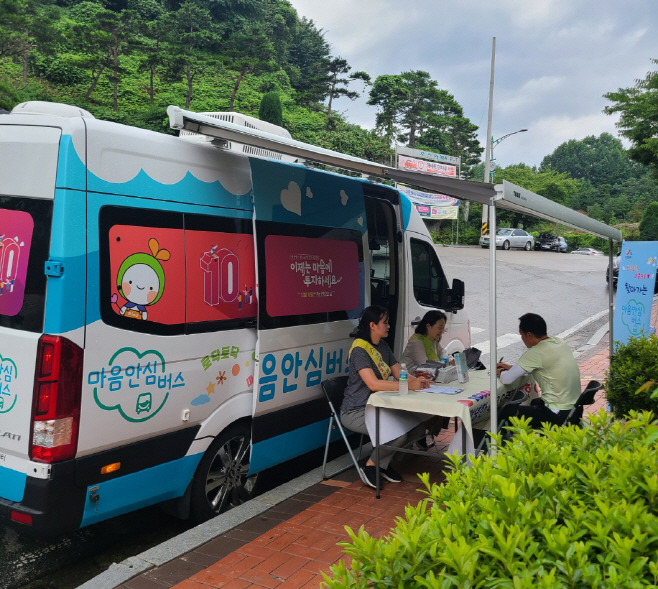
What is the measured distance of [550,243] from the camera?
130 ft

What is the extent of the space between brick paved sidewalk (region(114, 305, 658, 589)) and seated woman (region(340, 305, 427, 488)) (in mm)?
221

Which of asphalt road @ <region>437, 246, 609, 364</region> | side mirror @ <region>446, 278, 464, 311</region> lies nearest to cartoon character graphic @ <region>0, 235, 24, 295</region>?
side mirror @ <region>446, 278, 464, 311</region>

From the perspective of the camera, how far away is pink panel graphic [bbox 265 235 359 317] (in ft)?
16.2

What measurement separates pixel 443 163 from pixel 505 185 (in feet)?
122

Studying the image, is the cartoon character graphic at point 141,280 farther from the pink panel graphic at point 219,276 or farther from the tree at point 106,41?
the tree at point 106,41

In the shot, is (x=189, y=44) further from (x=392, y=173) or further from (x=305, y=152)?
(x=305, y=152)

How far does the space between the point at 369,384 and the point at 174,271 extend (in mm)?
1927

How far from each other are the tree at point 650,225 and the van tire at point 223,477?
3186 centimetres

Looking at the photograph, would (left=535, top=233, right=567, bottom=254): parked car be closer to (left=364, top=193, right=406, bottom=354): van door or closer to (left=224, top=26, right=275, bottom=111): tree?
(left=224, top=26, right=275, bottom=111): tree

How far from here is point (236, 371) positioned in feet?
15.2

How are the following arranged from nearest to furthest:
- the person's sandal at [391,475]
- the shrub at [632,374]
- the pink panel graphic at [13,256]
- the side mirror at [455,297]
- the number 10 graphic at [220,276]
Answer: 1. the pink panel graphic at [13,256]
2. the number 10 graphic at [220,276]
3. the person's sandal at [391,475]
4. the shrub at [632,374]
5. the side mirror at [455,297]

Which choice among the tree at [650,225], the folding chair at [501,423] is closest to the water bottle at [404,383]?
the folding chair at [501,423]

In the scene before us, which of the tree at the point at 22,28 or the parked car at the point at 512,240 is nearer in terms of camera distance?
the tree at the point at 22,28

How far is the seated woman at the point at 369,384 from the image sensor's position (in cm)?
522
